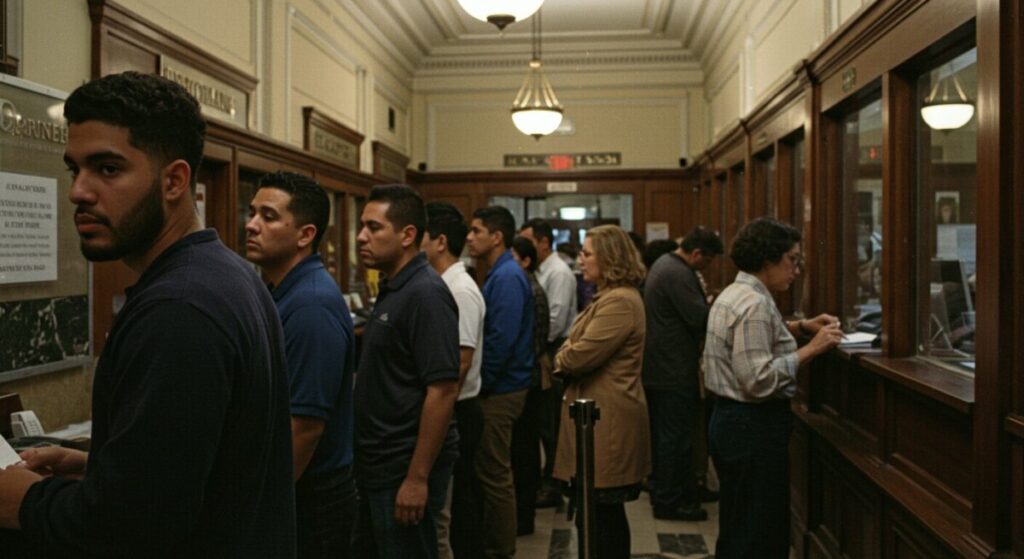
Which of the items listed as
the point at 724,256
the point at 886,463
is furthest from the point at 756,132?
the point at 886,463

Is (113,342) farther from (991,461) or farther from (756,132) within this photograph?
(756,132)

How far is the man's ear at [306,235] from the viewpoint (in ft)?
8.26

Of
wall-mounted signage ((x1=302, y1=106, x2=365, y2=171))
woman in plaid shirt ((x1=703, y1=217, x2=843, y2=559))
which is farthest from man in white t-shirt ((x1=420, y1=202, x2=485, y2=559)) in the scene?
wall-mounted signage ((x1=302, y1=106, x2=365, y2=171))

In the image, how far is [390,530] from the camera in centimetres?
272

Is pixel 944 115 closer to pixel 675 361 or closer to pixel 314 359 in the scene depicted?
pixel 675 361

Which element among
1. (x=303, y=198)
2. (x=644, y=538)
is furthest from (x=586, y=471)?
(x=644, y=538)

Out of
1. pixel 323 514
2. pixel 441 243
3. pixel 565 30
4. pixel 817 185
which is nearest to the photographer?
pixel 323 514

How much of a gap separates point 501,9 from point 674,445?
2752 mm

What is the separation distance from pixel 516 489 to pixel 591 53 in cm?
690

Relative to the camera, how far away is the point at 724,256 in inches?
346

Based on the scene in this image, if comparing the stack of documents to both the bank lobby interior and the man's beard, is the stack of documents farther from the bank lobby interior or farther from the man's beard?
the man's beard

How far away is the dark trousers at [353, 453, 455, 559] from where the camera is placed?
2.71m

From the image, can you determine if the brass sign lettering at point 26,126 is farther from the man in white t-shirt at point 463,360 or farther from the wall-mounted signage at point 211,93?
the man in white t-shirt at point 463,360

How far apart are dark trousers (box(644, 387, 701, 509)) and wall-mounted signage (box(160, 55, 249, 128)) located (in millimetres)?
3042
